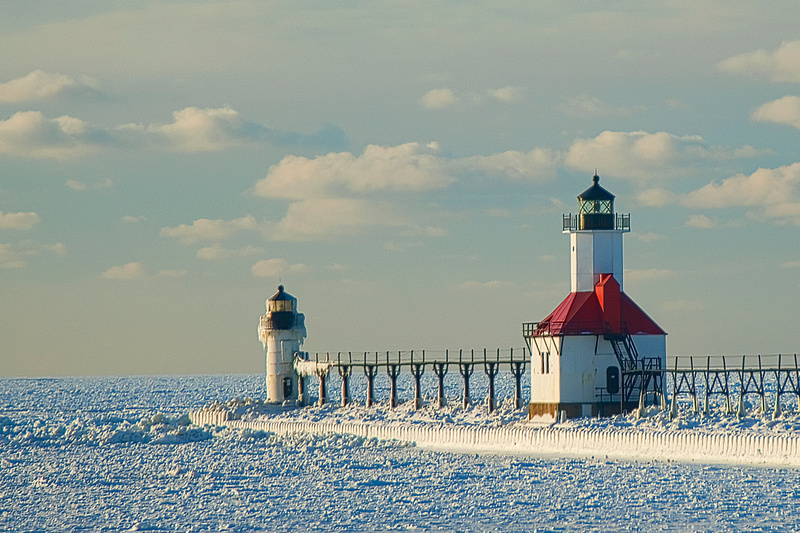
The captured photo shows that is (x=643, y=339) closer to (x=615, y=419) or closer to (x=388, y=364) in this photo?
(x=615, y=419)

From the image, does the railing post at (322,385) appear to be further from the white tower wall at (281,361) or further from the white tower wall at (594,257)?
the white tower wall at (594,257)

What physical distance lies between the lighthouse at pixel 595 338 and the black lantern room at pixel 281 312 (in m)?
19.8

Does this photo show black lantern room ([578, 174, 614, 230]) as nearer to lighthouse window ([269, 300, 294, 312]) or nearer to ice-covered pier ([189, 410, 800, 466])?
ice-covered pier ([189, 410, 800, 466])

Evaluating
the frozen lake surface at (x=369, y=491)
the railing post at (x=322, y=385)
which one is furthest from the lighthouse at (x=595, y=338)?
the railing post at (x=322, y=385)

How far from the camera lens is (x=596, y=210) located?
206 feet

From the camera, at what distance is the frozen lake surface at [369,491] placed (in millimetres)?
36750

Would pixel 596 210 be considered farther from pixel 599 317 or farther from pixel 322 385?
pixel 322 385

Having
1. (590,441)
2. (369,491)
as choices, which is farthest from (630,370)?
(369,491)

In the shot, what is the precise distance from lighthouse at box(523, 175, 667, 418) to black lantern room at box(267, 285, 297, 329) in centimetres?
1978

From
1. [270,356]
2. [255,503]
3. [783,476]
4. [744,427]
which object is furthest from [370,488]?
[270,356]

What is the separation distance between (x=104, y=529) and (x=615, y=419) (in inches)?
1021

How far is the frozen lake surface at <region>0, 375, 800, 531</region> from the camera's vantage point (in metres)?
36.8

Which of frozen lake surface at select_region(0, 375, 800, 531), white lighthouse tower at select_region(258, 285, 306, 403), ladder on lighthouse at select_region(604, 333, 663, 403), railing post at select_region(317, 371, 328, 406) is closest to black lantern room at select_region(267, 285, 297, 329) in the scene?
white lighthouse tower at select_region(258, 285, 306, 403)

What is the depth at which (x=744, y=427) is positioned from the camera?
52.3 m
